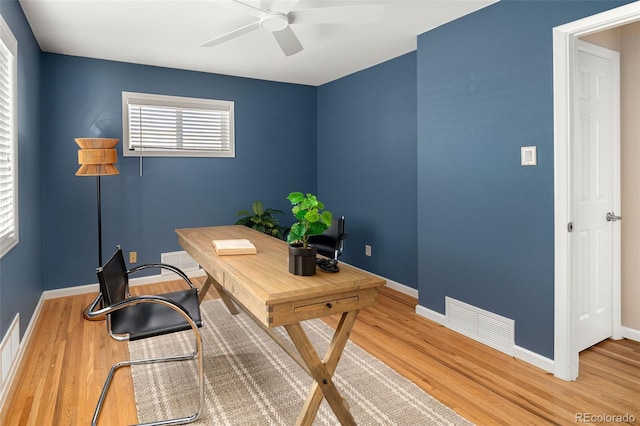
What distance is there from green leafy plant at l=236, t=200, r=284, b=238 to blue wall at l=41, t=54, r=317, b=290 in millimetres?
286

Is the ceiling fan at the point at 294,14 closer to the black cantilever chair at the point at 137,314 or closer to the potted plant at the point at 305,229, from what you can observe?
the potted plant at the point at 305,229

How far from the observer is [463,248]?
313 centimetres

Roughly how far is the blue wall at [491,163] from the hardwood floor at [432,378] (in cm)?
29

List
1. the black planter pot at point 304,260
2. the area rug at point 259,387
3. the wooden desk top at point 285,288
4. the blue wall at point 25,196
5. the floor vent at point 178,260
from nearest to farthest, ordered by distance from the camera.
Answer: the wooden desk top at point 285,288 < the black planter pot at point 304,260 < the area rug at point 259,387 < the blue wall at point 25,196 < the floor vent at point 178,260

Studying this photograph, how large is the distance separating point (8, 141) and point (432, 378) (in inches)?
121

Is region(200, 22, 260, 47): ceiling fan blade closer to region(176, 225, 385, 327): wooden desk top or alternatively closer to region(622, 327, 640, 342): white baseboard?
region(176, 225, 385, 327): wooden desk top

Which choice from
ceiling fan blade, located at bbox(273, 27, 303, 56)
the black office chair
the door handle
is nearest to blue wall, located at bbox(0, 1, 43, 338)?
ceiling fan blade, located at bbox(273, 27, 303, 56)

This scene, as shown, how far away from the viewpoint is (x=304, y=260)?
74.2 inches

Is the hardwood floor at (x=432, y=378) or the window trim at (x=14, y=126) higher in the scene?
the window trim at (x=14, y=126)

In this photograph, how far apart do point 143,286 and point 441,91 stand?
363 centimetres

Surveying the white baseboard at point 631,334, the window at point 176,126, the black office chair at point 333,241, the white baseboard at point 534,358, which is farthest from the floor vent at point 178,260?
the white baseboard at point 631,334

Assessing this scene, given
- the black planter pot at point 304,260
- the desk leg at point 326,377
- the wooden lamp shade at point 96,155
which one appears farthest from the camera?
the wooden lamp shade at point 96,155

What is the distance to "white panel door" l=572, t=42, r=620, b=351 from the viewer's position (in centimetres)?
Answer: 264

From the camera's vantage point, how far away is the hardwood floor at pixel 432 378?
2082mm
